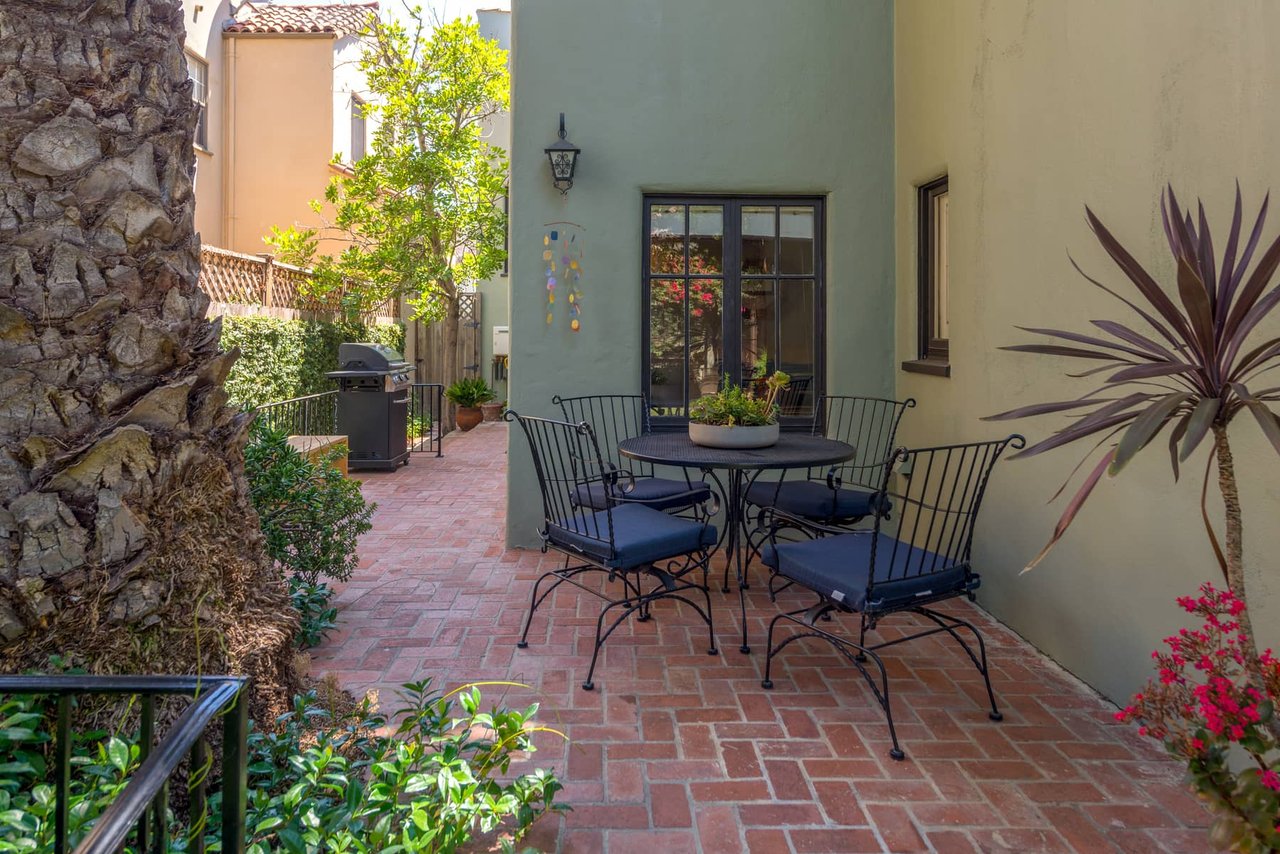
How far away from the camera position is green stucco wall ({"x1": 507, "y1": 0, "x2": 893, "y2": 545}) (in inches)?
188

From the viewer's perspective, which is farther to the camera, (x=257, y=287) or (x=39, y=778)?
(x=257, y=287)

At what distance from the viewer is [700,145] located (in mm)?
4809

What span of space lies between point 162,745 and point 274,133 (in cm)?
1322

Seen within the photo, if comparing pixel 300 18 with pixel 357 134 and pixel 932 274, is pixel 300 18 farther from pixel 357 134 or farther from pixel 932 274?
pixel 932 274

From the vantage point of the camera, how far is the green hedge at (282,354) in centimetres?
764

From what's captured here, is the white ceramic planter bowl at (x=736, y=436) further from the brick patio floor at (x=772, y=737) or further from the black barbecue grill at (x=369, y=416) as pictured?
the black barbecue grill at (x=369, y=416)

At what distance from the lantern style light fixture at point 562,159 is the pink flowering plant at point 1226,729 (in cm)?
383

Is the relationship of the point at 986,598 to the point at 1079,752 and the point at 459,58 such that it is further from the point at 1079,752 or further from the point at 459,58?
the point at 459,58

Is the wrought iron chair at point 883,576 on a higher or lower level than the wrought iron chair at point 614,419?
lower

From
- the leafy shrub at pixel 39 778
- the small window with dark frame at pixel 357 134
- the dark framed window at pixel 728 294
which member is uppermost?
the small window with dark frame at pixel 357 134

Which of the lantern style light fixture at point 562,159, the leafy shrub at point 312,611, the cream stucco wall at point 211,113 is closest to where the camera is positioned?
the leafy shrub at point 312,611

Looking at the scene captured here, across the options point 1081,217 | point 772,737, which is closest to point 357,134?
point 1081,217

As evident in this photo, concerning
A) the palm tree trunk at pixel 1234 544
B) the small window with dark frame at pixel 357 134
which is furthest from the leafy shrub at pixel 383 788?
the small window with dark frame at pixel 357 134

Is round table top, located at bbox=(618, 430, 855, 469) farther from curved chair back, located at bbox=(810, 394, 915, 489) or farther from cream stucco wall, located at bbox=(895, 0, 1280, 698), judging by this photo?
curved chair back, located at bbox=(810, 394, 915, 489)
